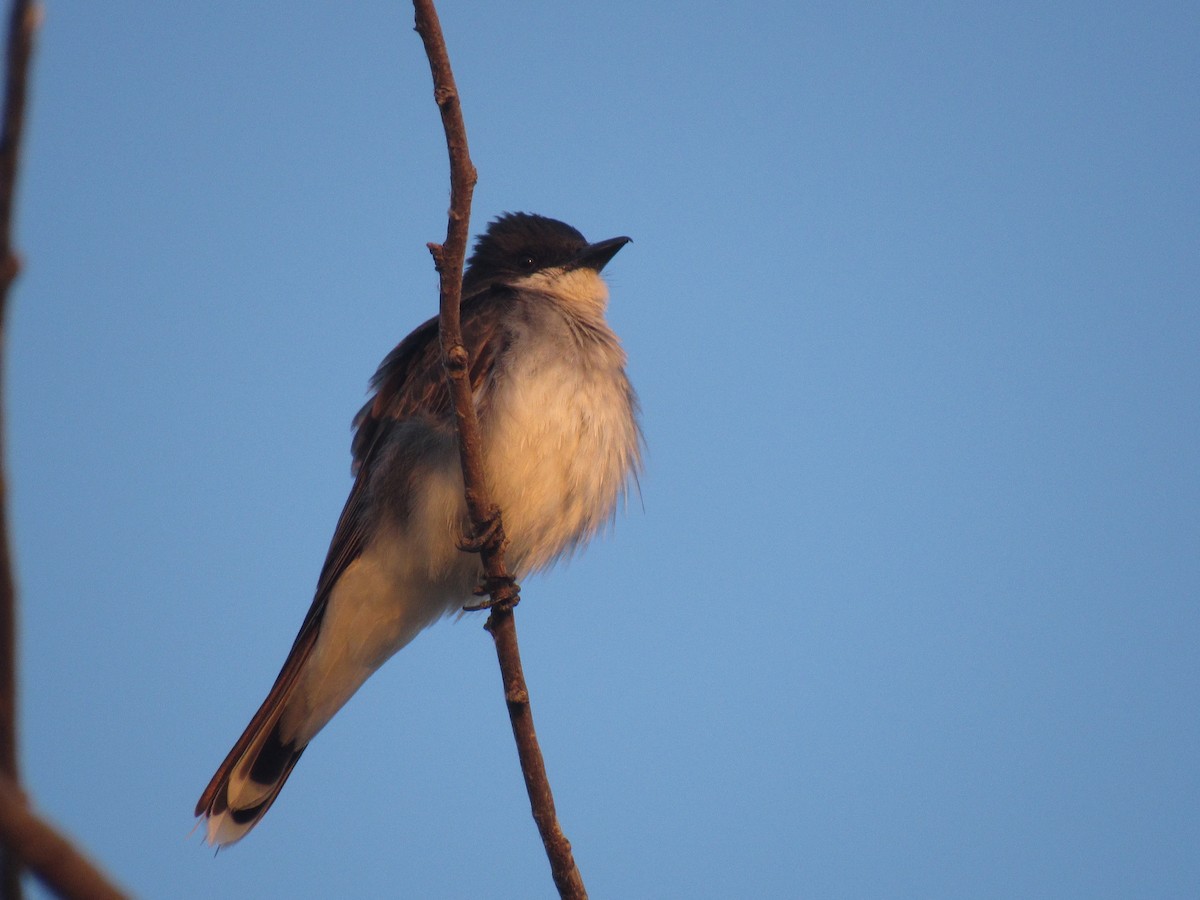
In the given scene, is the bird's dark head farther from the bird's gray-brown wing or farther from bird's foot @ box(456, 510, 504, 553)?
bird's foot @ box(456, 510, 504, 553)

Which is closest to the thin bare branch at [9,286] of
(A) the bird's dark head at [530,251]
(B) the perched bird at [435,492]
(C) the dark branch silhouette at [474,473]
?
(C) the dark branch silhouette at [474,473]

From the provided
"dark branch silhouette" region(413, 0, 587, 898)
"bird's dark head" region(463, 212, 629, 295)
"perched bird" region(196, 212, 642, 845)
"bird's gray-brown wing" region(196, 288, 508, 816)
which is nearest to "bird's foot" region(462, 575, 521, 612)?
"dark branch silhouette" region(413, 0, 587, 898)

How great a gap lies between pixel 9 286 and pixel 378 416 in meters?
5.42

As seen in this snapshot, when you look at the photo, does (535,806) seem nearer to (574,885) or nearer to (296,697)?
(574,885)

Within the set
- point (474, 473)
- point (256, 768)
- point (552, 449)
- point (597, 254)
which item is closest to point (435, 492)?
point (552, 449)

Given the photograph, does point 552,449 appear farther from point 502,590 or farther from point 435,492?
point 502,590

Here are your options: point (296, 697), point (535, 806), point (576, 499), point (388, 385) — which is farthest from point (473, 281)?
point (535, 806)

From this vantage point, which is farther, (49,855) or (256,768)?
(256,768)

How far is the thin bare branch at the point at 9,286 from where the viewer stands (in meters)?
1.48

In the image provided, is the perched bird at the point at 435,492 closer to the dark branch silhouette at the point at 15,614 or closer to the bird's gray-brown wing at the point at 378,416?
the bird's gray-brown wing at the point at 378,416

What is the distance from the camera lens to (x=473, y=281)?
8.28 meters

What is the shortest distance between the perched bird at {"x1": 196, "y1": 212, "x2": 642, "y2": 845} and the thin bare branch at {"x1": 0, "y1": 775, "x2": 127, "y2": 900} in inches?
180

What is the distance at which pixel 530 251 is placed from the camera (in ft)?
26.8

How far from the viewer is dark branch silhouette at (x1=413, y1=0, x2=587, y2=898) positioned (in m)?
3.94
